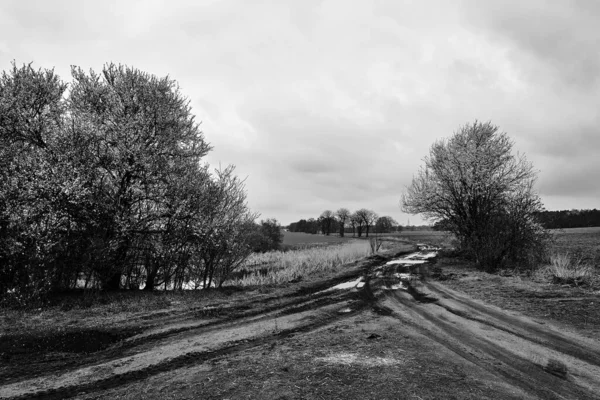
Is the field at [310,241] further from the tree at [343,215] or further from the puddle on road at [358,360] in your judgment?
the puddle on road at [358,360]

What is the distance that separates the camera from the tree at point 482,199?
15508 millimetres

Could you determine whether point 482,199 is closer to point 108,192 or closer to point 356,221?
point 108,192

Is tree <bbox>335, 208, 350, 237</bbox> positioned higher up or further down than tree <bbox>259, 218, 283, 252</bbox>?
higher up

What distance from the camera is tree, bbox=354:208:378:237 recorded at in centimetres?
10600

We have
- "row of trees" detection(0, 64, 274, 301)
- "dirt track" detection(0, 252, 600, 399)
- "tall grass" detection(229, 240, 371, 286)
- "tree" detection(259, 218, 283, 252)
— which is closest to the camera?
"dirt track" detection(0, 252, 600, 399)

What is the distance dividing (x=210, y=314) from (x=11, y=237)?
642 cm

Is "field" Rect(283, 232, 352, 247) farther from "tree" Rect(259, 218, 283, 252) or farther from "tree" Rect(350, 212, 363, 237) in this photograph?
"tree" Rect(350, 212, 363, 237)

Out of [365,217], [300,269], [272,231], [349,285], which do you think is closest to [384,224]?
[365,217]

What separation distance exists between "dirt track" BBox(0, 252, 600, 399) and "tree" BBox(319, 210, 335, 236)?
10777cm

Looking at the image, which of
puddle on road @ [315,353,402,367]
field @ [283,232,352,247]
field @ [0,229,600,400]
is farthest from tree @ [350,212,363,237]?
puddle on road @ [315,353,402,367]

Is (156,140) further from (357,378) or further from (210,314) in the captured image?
(357,378)

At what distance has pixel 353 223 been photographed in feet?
358

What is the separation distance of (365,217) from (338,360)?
104 metres

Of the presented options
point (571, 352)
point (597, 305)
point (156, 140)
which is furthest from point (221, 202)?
point (597, 305)
